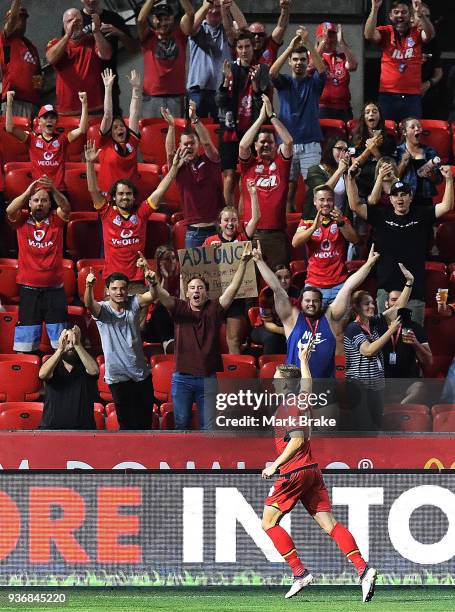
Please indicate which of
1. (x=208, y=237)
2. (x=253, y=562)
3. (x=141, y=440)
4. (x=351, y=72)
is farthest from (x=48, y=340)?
(x=351, y=72)

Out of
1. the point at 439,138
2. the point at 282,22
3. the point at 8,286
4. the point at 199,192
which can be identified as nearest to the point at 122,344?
the point at 199,192

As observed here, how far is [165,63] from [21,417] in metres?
5.35

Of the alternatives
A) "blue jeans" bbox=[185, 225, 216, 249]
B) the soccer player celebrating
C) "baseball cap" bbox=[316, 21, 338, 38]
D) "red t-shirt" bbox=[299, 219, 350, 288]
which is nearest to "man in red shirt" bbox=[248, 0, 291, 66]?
"baseball cap" bbox=[316, 21, 338, 38]

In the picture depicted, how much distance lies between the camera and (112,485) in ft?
33.8

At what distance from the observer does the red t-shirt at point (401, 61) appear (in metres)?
15.9

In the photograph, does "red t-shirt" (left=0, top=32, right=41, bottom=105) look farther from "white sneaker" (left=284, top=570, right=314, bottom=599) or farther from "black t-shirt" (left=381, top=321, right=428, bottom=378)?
"white sneaker" (left=284, top=570, right=314, bottom=599)

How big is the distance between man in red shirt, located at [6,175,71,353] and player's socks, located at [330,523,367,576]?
375cm

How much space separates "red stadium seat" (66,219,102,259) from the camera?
48.1 ft

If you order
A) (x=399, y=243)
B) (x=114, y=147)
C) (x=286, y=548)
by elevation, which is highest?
(x=114, y=147)

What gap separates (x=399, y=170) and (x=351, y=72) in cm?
374

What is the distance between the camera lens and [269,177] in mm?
13883

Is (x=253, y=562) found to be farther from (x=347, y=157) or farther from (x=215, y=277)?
(x=347, y=157)

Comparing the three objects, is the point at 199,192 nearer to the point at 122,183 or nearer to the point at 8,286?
the point at 122,183

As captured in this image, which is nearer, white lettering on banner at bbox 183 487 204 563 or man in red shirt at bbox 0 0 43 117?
white lettering on banner at bbox 183 487 204 563
